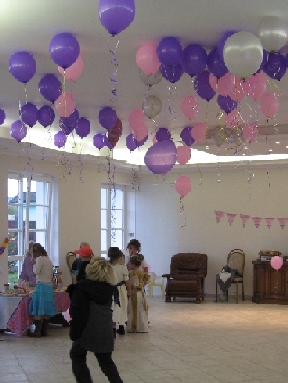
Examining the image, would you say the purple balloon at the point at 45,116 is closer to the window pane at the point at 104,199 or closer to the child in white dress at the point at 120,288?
the child in white dress at the point at 120,288

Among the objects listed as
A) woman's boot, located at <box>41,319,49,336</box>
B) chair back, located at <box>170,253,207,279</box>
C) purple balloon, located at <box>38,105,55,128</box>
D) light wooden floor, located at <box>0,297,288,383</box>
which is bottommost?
light wooden floor, located at <box>0,297,288,383</box>

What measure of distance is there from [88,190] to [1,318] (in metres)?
4.64

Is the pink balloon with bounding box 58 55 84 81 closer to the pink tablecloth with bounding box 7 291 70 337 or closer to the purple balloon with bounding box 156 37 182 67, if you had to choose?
the purple balloon with bounding box 156 37 182 67

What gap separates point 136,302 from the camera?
9438 millimetres

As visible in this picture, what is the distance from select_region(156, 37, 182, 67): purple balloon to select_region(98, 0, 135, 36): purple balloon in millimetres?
1118

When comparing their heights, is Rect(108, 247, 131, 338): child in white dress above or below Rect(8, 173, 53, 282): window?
below

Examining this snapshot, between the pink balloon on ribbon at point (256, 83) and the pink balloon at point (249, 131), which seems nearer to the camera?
the pink balloon on ribbon at point (256, 83)

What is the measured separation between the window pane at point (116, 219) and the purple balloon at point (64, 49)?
9.39 meters

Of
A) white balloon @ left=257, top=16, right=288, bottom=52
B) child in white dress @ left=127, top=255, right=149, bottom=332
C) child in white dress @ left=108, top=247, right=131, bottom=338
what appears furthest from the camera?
child in white dress @ left=127, top=255, right=149, bottom=332

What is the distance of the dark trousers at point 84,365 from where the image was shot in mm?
5090

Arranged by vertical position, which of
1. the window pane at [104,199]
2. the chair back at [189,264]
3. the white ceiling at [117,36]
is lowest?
the chair back at [189,264]

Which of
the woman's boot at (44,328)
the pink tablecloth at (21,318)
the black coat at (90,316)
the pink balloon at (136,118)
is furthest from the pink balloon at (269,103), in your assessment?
the woman's boot at (44,328)

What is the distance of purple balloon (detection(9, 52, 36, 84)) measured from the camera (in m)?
6.11

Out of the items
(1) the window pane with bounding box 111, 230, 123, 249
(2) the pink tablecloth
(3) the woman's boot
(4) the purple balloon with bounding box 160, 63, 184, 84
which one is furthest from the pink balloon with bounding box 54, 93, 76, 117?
(1) the window pane with bounding box 111, 230, 123, 249
